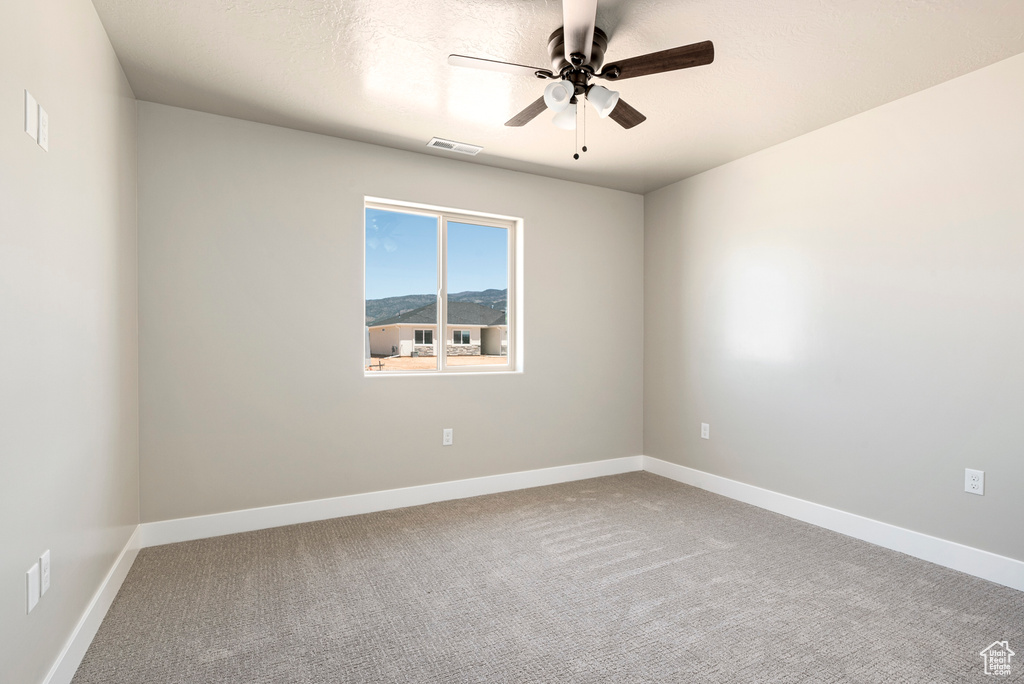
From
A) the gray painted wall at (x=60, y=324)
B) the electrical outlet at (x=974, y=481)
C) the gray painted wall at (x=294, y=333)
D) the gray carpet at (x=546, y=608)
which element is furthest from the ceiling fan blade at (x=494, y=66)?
the electrical outlet at (x=974, y=481)

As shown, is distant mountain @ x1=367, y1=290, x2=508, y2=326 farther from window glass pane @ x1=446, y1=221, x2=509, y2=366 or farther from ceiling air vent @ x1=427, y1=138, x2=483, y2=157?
ceiling air vent @ x1=427, y1=138, x2=483, y2=157

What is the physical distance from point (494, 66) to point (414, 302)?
205 cm

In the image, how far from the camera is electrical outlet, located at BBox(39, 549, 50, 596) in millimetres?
1544

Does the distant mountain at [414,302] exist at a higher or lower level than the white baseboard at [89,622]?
higher

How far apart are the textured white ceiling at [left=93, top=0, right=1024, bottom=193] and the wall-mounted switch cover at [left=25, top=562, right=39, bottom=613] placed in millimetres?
2109

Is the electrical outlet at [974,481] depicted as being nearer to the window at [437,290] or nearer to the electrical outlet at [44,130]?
the window at [437,290]

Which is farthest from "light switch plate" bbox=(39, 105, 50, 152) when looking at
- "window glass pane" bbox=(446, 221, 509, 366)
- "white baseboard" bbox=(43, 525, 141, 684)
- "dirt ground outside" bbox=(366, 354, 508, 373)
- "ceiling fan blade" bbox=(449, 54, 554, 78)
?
"window glass pane" bbox=(446, 221, 509, 366)

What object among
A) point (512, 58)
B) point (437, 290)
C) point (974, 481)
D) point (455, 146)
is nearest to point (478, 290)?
point (437, 290)

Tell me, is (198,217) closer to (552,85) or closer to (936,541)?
(552,85)

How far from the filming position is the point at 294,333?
327 centimetres

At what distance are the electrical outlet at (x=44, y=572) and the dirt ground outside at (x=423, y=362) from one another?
215 cm

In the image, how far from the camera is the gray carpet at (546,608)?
181 centimetres

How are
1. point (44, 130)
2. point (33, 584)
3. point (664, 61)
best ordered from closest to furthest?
point (33, 584), point (44, 130), point (664, 61)

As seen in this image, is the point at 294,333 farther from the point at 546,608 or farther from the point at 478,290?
the point at 546,608
